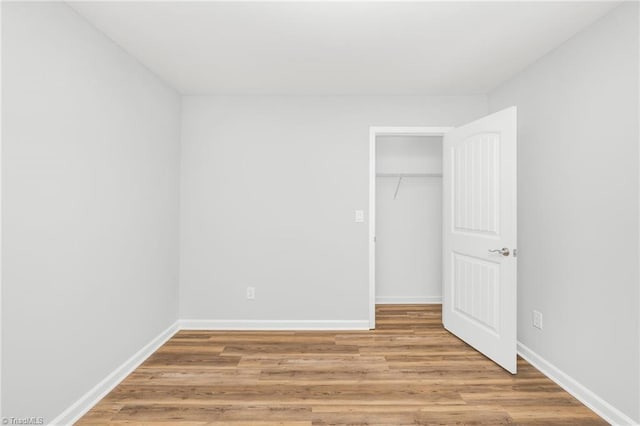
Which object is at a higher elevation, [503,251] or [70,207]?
[70,207]

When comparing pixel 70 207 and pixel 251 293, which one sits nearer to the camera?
pixel 70 207

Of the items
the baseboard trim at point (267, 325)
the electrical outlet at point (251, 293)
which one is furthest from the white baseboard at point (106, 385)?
the electrical outlet at point (251, 293)

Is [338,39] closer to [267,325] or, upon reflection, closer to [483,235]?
[483,235]

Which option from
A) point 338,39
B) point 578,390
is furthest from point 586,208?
point 338,39

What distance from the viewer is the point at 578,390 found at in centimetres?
226

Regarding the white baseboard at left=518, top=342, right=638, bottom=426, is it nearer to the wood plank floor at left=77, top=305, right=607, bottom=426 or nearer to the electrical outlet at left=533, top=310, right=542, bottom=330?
the wood plank floor at left=77, top=305, right=607, bottom=426

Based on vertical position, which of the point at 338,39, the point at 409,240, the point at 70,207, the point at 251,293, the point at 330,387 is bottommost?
the point at 330,387

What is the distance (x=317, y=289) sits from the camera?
11.7 feet

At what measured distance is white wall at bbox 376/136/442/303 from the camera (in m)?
4.52

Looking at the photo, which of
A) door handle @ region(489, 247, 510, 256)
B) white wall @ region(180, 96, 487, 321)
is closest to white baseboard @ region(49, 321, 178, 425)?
white wall @ region(180, 96, 487, 321)

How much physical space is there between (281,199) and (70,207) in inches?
75.6

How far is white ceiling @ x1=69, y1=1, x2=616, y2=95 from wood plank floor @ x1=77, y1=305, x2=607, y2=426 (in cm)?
242

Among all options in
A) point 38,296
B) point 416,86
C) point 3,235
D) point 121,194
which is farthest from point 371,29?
point 38,296

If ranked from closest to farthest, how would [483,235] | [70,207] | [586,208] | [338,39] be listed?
[70,207]
[586,208]
[338,39]
[483,235]
